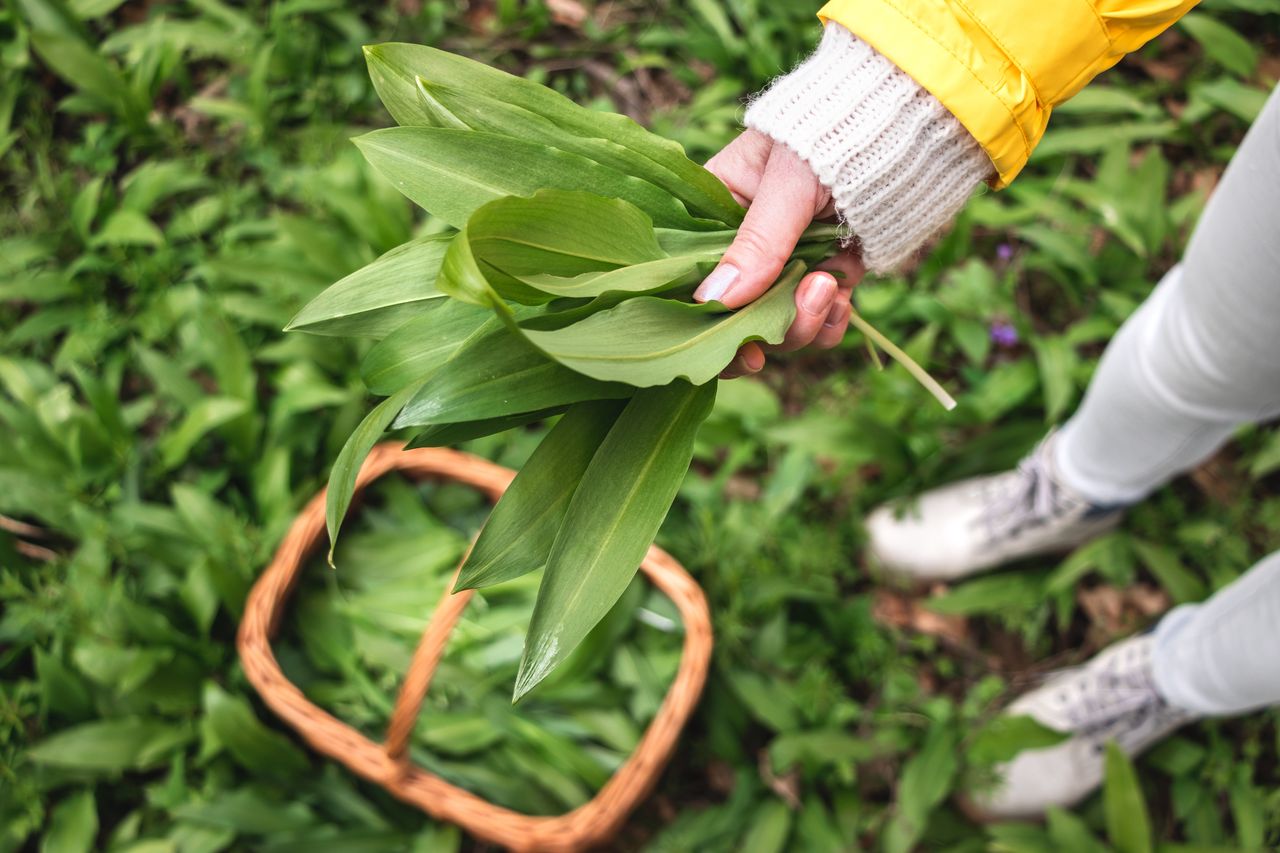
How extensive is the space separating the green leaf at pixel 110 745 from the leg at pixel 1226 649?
164 cm

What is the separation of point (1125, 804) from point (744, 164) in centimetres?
122

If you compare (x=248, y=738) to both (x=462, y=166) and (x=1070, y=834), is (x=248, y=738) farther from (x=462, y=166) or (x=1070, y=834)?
(x=1070, y=834)

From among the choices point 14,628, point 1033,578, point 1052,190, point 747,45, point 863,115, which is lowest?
point 14,628

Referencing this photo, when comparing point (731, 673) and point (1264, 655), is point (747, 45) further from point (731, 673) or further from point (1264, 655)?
point (1264, 655)

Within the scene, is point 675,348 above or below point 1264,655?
above

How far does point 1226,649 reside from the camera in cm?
120

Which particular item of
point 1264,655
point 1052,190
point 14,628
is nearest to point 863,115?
point 1264,655

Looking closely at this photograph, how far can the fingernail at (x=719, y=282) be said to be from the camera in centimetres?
85

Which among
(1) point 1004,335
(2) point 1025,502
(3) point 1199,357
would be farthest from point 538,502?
(1) point 1004,335

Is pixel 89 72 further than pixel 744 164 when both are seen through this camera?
Yes

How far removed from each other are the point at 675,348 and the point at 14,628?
60.5 inches

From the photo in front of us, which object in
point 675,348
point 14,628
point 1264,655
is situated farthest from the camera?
point 14,628

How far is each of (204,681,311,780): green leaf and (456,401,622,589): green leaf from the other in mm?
911

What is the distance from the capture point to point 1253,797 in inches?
60.6
